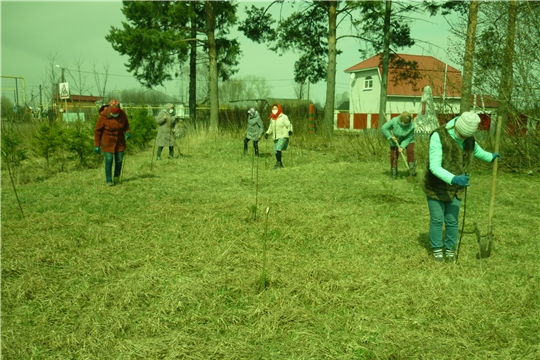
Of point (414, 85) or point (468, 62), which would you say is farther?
point (414, 85)

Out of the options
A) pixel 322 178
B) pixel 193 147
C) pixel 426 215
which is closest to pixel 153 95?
pixel 193 147

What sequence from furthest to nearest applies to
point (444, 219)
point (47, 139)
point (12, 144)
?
1. point (47, 139)
2. point (12, 144)
3. point (444, 219)

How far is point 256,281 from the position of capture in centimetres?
404

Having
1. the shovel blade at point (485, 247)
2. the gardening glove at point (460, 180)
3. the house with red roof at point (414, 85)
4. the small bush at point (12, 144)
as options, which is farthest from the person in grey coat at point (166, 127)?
the gardening glove at point (460, 180)

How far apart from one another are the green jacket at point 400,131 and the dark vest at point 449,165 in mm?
4854

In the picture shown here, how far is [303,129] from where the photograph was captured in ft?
57.3

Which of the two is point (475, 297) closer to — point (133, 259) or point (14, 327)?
point (133, 259)

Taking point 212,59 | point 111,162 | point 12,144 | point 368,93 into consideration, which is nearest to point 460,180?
point 111,162

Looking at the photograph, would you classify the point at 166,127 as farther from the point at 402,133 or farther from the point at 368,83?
the point at 368,83

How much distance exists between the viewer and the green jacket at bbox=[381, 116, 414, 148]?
30.6 feet

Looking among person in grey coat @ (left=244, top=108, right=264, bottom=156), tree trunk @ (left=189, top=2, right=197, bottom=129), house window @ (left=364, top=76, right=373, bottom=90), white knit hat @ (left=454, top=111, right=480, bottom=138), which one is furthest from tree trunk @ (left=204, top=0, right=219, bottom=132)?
house window @ (left=364, top=76, right=373, bottom=90)

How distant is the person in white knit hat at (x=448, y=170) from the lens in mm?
4227

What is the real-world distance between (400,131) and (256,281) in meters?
6.21

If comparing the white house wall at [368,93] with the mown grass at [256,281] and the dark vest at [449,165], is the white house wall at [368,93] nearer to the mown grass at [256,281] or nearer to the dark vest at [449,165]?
the mown grass at [256,281]
